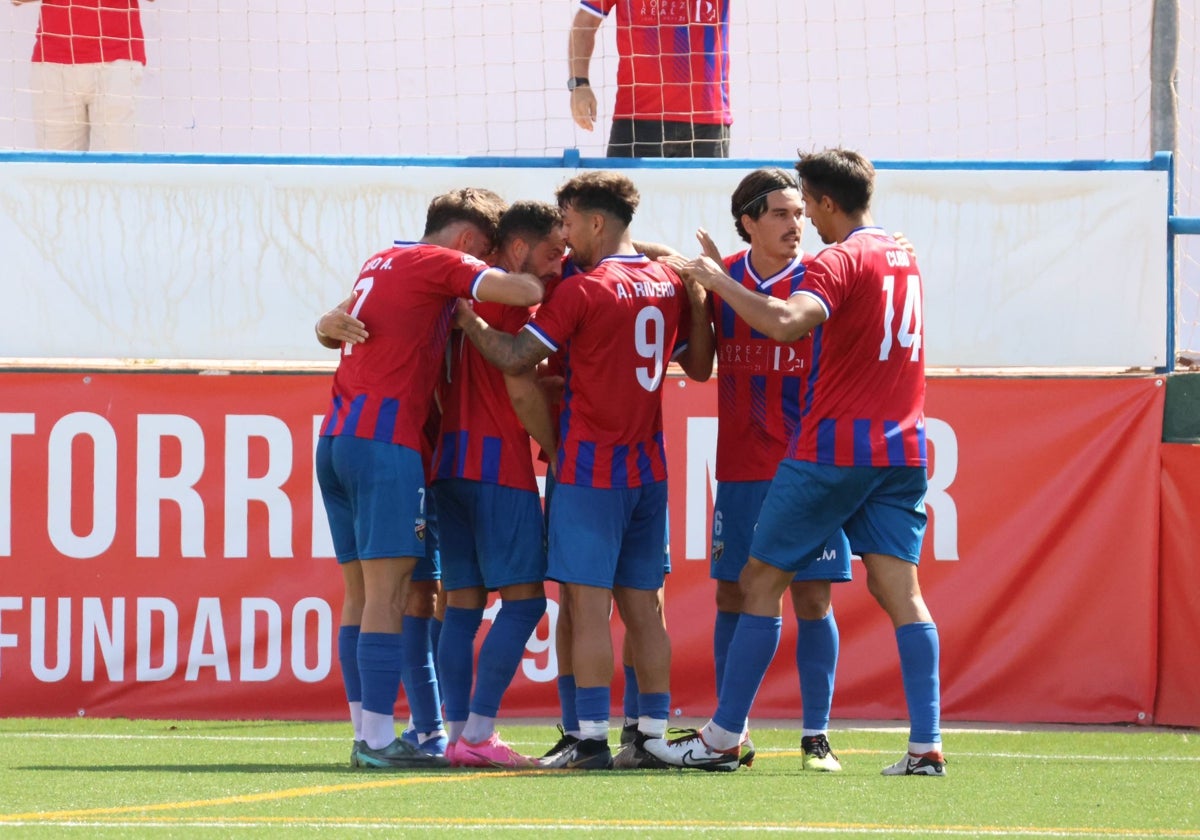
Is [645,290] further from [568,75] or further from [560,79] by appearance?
[560,79]

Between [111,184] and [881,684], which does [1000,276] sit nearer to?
[881,684]

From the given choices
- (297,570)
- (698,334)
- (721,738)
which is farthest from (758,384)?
(297,570)

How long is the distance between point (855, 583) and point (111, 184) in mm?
3931

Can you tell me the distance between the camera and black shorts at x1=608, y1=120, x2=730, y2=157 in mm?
8492

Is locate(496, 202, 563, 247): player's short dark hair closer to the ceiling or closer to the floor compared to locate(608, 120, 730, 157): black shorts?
closer to the floor

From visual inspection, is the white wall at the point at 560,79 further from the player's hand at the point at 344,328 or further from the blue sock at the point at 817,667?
the blue sock at the point at 817,667

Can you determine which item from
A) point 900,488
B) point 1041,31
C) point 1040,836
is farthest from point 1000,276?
point 1040,836

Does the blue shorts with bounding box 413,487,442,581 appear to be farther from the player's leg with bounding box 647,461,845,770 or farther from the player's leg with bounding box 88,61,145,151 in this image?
the player's leg with bounding box 88,61,145,151

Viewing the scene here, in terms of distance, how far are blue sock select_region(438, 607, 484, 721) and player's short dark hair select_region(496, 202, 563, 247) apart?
127 centimetres

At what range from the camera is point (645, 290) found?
5590 mm

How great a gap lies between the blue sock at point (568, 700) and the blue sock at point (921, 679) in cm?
129

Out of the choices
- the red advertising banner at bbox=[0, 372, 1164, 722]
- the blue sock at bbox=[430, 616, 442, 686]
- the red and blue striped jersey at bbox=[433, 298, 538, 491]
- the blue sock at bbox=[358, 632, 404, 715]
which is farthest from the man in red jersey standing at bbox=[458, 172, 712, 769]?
the red advertising banner at bbox=[0, 372, 1164, 722]

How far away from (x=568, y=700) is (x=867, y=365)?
5.38 feet

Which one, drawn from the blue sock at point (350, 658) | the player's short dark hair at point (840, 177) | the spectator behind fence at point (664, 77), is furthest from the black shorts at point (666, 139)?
the blue sock at point (350, 658)
